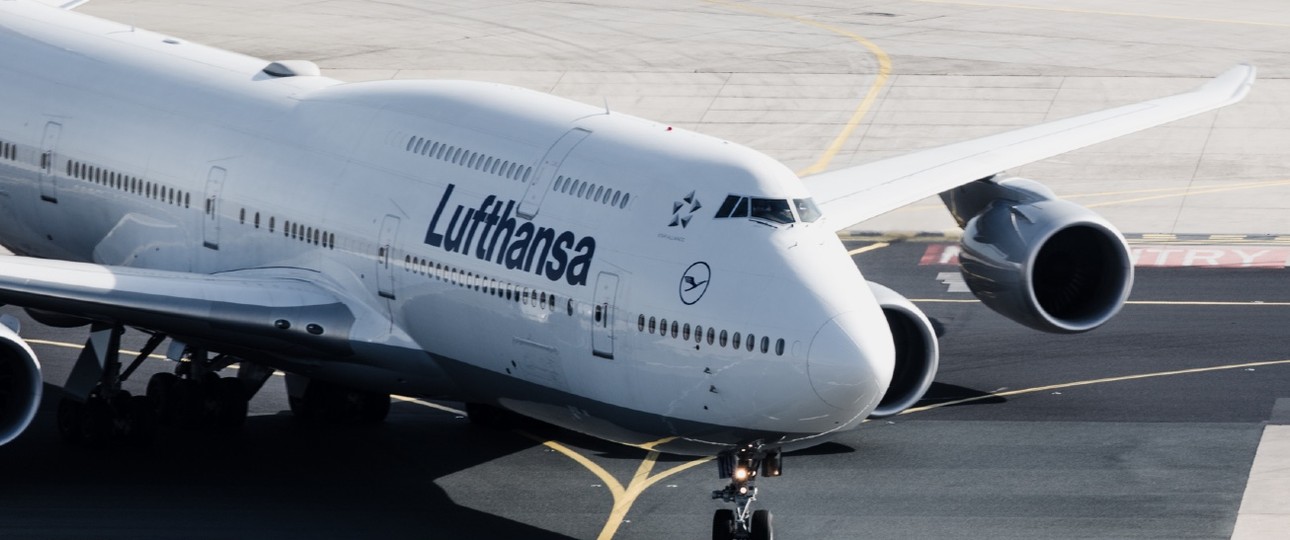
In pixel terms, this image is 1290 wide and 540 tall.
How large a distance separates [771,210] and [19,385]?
10.5m

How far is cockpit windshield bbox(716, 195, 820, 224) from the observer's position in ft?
77.7

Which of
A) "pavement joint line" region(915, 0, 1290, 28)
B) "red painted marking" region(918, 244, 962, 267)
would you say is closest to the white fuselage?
"red painted marking" region(918, 244, 962, 267)

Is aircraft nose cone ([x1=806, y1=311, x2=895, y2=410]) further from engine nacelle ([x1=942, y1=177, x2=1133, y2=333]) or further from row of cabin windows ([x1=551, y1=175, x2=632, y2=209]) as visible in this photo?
engine nacelle ([x1=942, y1=177, x2=1133, y2=333])

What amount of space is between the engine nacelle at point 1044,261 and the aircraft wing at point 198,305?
10.2 meters

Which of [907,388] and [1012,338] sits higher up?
[907,388]

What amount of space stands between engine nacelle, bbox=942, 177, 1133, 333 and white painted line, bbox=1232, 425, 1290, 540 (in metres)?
3.10

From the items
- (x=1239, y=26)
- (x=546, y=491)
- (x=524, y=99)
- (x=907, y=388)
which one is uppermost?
(x=524, y=99)

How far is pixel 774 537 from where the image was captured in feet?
84.6

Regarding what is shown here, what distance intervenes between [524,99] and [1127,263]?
32.7 ft

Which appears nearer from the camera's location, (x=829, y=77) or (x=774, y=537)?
(x=774, y=537)

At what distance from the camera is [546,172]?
85.2 feet

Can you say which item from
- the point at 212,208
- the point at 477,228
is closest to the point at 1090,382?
the point at 477,228

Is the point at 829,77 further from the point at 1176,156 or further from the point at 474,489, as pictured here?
the point at 474,489

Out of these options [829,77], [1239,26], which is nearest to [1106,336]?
[829,77]
